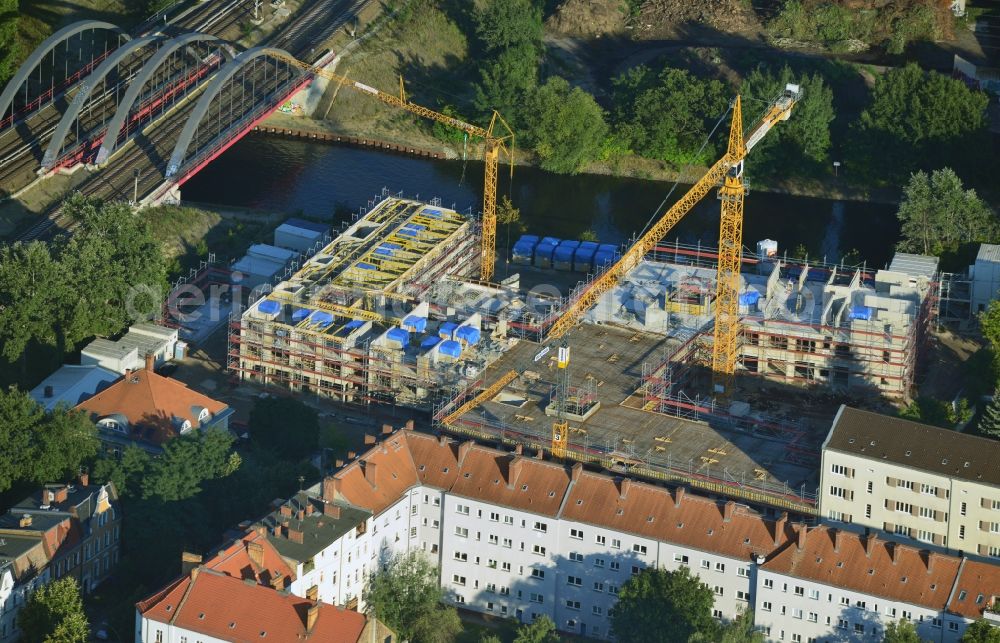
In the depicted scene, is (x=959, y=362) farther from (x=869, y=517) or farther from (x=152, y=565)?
(x=152, y=565)

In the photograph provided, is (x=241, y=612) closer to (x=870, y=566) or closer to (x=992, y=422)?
(x=870, y=566)

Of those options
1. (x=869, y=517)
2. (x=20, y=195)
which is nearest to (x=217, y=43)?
(x=20, y=195)

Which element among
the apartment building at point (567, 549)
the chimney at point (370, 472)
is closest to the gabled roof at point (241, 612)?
the apartment building at point (567, 549)

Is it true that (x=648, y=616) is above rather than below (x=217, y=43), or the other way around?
below

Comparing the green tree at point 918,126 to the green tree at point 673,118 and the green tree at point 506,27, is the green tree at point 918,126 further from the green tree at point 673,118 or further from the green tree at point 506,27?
the green tree at point 506,27

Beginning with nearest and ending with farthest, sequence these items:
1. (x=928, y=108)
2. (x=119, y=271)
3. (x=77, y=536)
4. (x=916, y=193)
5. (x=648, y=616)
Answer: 1. (x=648, y=616)
2. (x=77, y=536)
3. (x=119, y=271)
4. (x=916, y=193)
5. (x=928, y=108)

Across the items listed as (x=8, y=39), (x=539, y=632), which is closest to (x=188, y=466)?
(x=539, y=632)
